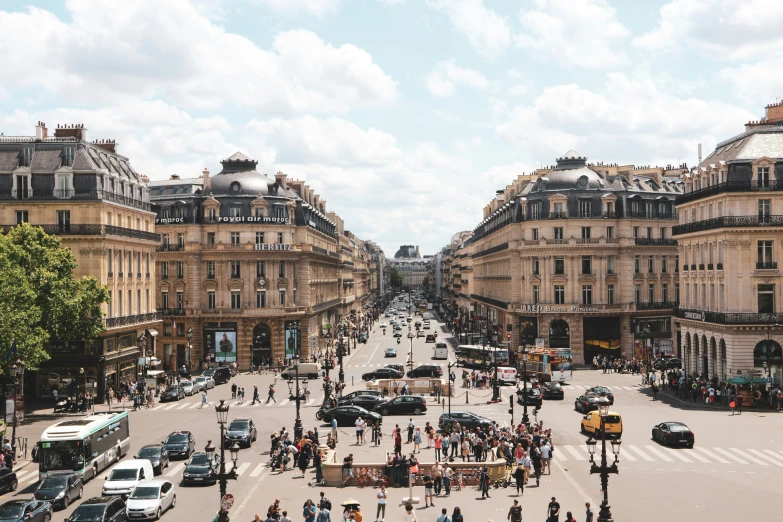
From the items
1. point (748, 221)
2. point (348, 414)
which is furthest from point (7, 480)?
point (748, 221)

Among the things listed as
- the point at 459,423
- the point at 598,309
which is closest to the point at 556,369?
the point at 598,309

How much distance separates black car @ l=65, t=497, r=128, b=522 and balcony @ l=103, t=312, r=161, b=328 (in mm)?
35885

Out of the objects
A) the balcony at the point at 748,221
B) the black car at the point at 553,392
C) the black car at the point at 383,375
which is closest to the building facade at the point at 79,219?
the black car at the point at 383,375

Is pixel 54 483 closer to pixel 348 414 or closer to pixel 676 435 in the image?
pixel 348 414

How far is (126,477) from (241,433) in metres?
11.4

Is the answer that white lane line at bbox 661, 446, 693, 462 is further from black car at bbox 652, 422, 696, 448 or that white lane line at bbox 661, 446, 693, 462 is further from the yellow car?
the yellow car

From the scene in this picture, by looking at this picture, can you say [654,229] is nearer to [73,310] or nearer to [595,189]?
[595,189]

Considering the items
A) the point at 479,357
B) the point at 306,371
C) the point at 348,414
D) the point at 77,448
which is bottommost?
the point at 348,414

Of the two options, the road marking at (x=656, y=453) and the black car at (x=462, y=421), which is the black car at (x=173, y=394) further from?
the road marking at (x=656, y=453)

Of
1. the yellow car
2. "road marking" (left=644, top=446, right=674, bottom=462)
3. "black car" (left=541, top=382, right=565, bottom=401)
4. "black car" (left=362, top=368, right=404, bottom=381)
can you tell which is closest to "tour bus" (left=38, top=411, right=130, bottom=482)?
the yellow car

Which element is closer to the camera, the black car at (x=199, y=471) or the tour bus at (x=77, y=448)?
the tour bus at (x=77, y=448)

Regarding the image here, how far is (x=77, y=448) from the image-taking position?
121 feet

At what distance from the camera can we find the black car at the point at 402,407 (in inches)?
2222

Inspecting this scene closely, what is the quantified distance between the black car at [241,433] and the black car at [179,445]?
7.22 ft
